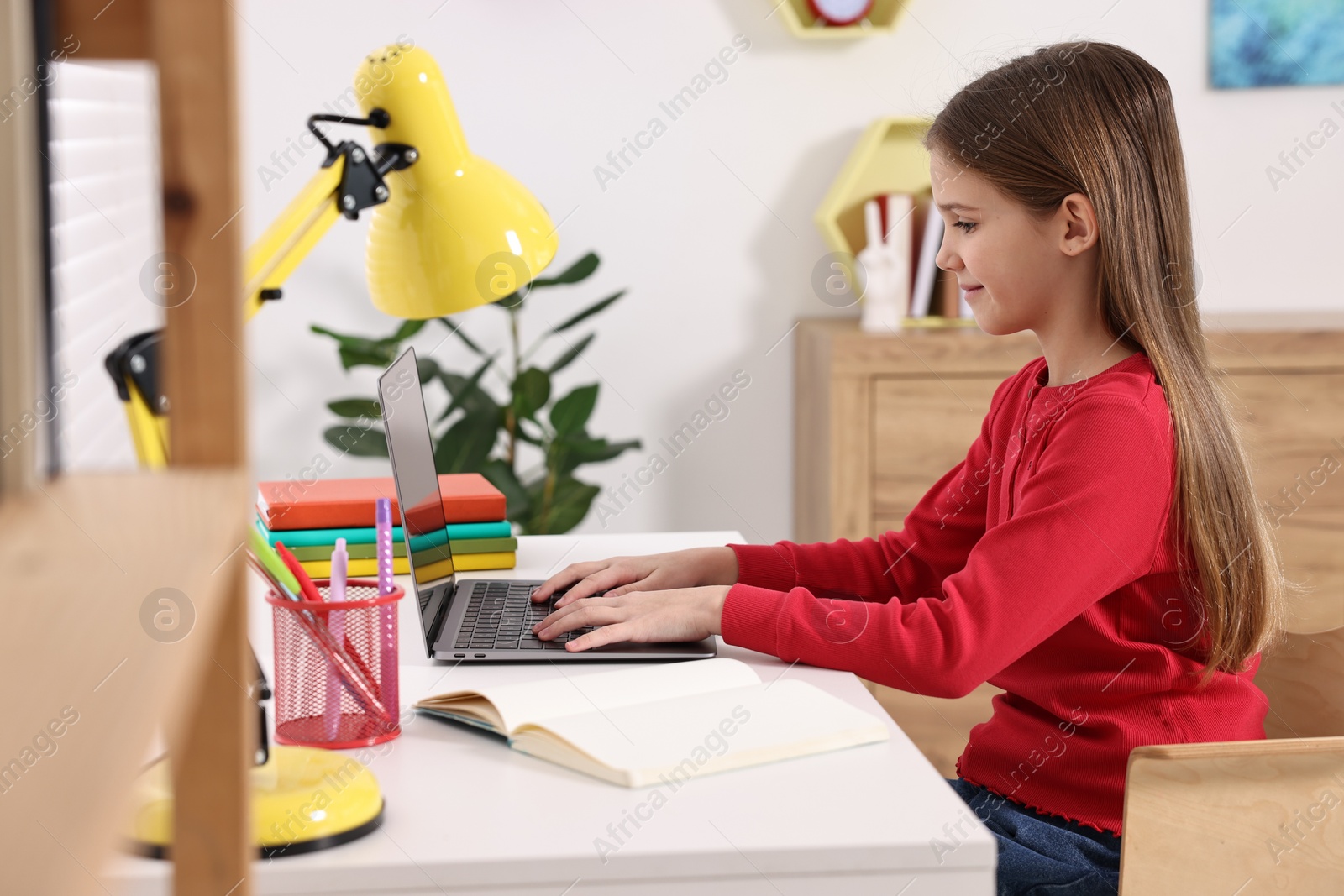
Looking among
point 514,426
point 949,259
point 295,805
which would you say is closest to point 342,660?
point 295,805

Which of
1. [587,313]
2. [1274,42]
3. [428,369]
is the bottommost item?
[428,369]

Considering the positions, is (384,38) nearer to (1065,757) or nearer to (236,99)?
(1065,757)

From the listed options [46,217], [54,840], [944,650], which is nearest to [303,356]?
[944,650]

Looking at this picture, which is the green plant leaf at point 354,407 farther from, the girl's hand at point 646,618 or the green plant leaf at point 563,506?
the girl's hand at point 646,618

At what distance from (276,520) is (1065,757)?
86 cm

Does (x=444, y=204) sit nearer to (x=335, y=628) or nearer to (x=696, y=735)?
(x=335, y=628)

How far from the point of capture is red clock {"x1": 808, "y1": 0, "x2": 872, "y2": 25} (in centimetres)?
260

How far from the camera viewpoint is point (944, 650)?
41.4 inches

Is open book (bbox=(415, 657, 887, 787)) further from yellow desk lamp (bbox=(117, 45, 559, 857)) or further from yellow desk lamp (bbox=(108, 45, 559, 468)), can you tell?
yellow desk lamp (bbox=(108, 45, 559, 468))

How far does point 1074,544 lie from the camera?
106cm

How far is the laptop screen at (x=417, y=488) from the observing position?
1130 millimetres

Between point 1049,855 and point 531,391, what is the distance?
1616 mm

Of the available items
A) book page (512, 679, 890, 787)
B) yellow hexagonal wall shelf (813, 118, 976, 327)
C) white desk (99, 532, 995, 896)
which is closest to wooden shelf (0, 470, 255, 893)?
white desk (99, 532, 995, 896)

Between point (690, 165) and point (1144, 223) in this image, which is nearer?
point (1144, 223)
